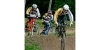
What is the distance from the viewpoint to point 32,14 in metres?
8.58

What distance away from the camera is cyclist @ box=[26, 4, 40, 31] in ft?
27.8

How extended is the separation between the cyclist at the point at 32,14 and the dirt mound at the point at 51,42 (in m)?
0.26

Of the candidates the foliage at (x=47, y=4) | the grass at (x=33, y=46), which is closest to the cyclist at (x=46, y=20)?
the foliage at (x=47, y=4)

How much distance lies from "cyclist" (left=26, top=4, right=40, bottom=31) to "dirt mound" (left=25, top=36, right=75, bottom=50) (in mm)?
260

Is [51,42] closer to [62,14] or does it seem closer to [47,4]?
[62,14]

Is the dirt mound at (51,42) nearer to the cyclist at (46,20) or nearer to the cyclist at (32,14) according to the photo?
the cyclist at (46,20)

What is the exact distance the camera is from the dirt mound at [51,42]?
8.44 metres

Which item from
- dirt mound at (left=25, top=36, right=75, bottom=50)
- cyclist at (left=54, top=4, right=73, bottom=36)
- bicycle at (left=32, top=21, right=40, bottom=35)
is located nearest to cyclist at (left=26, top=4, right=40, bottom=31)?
bicycle at (left=32, top=21, right=40, bottom=35)

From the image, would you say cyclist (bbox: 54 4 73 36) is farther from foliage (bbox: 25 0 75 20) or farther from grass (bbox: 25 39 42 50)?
grass (bbox: 25 39 42 50)
